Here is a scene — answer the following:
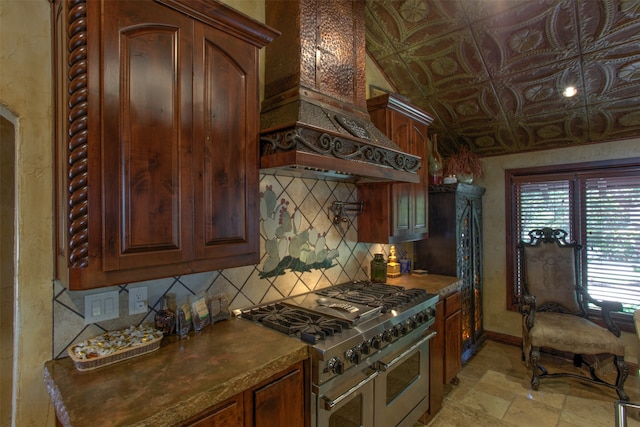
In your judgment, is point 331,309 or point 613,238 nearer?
point 331,309

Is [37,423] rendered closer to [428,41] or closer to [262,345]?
[262,345]

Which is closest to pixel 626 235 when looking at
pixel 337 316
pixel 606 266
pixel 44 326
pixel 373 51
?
pixel 606 266

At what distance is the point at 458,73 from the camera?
2.83m

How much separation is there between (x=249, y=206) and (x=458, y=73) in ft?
7.83

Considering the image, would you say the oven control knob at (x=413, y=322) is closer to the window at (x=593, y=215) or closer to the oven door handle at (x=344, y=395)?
the oven door handle at (x=344, y=395)

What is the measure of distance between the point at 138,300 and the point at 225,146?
0.83 m

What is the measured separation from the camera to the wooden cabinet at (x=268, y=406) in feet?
3.71

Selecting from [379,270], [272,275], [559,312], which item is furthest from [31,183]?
[559,312]

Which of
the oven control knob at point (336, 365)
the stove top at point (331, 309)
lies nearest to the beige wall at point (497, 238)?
the stove top at point (331, 309)

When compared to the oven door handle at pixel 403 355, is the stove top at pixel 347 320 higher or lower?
higher

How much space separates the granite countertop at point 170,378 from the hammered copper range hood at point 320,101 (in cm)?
84

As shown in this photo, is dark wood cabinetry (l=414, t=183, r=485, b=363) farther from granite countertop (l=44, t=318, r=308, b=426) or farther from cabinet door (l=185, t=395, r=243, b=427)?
cabinet door (l=185, t=395, r=243, b=427)

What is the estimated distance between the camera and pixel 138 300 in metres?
1.50

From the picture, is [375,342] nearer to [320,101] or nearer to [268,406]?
[268,406]
